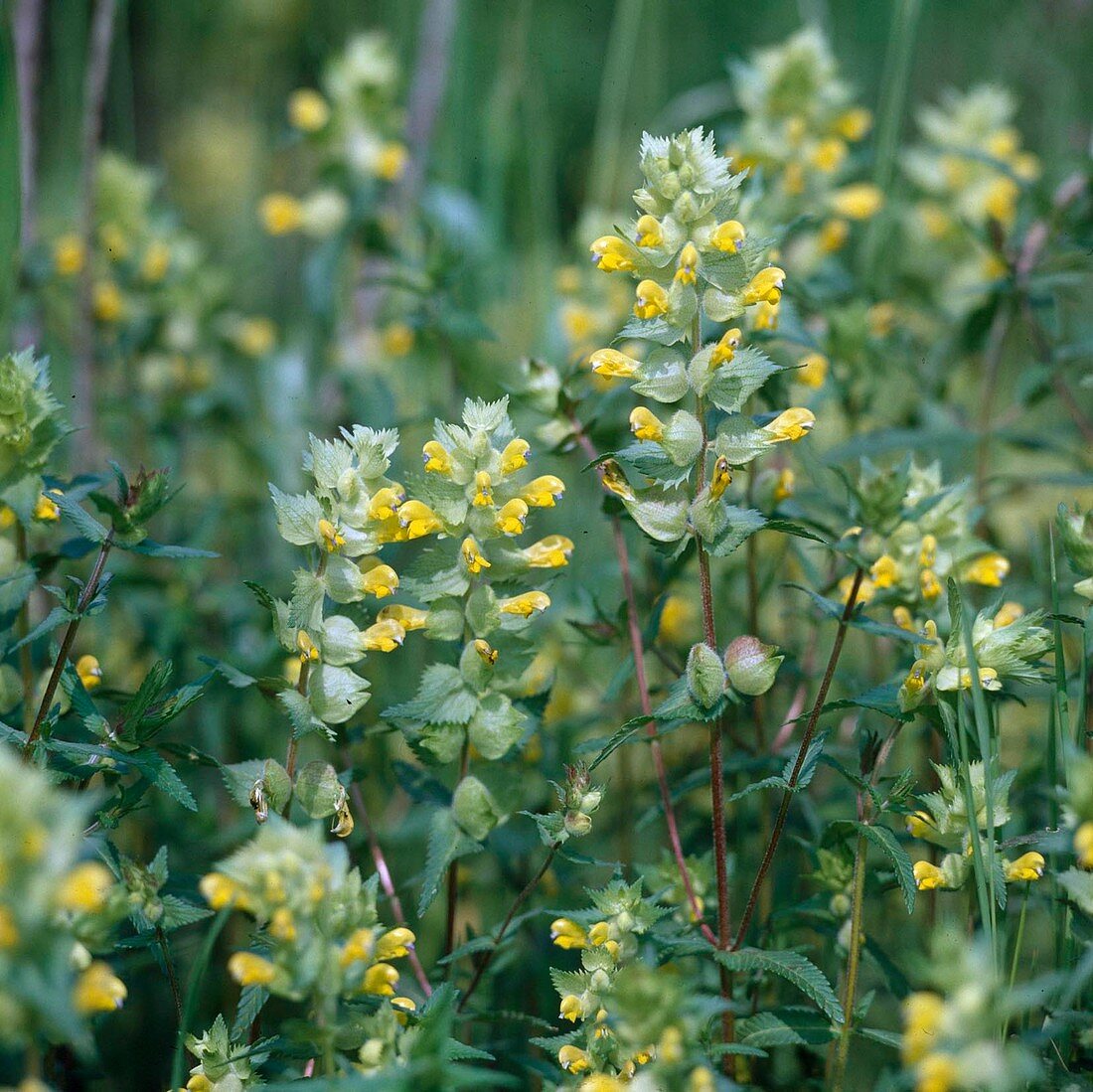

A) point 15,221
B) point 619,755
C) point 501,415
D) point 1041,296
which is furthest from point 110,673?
point 1041,296

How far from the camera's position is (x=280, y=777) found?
4.66 ft

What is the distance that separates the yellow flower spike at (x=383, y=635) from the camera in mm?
1457

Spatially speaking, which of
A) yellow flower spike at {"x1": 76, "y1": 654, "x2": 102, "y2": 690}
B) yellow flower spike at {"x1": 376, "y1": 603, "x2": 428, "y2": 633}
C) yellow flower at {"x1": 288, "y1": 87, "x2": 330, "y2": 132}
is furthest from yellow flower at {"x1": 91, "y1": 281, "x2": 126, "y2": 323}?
yellow flower spike at {"x1": 376, "y1": 603, "x2": 428, "y2": 633}

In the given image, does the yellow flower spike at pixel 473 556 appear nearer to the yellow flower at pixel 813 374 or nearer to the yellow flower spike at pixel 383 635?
the yellow flower spike at pixel 383 635

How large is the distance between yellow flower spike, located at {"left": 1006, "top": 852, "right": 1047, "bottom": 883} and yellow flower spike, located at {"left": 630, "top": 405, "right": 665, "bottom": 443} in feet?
2.18

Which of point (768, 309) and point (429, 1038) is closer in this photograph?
point (429, 1038)

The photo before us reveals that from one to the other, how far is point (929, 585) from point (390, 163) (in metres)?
1.85

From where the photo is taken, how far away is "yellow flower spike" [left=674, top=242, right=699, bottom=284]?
134 cm

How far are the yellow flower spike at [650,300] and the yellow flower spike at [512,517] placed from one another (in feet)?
0.90

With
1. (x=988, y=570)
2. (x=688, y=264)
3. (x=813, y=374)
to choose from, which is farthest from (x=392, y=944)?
(x=813, y=374)

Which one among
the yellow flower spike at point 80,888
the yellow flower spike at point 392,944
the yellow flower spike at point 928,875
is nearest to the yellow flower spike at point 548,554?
the yellow flower spike at point 392,944

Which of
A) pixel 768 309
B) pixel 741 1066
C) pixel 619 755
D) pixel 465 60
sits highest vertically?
pixel 465 60

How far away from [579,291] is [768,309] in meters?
1.39

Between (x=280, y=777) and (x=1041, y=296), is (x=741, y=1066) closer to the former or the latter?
(x=280, y=777)
